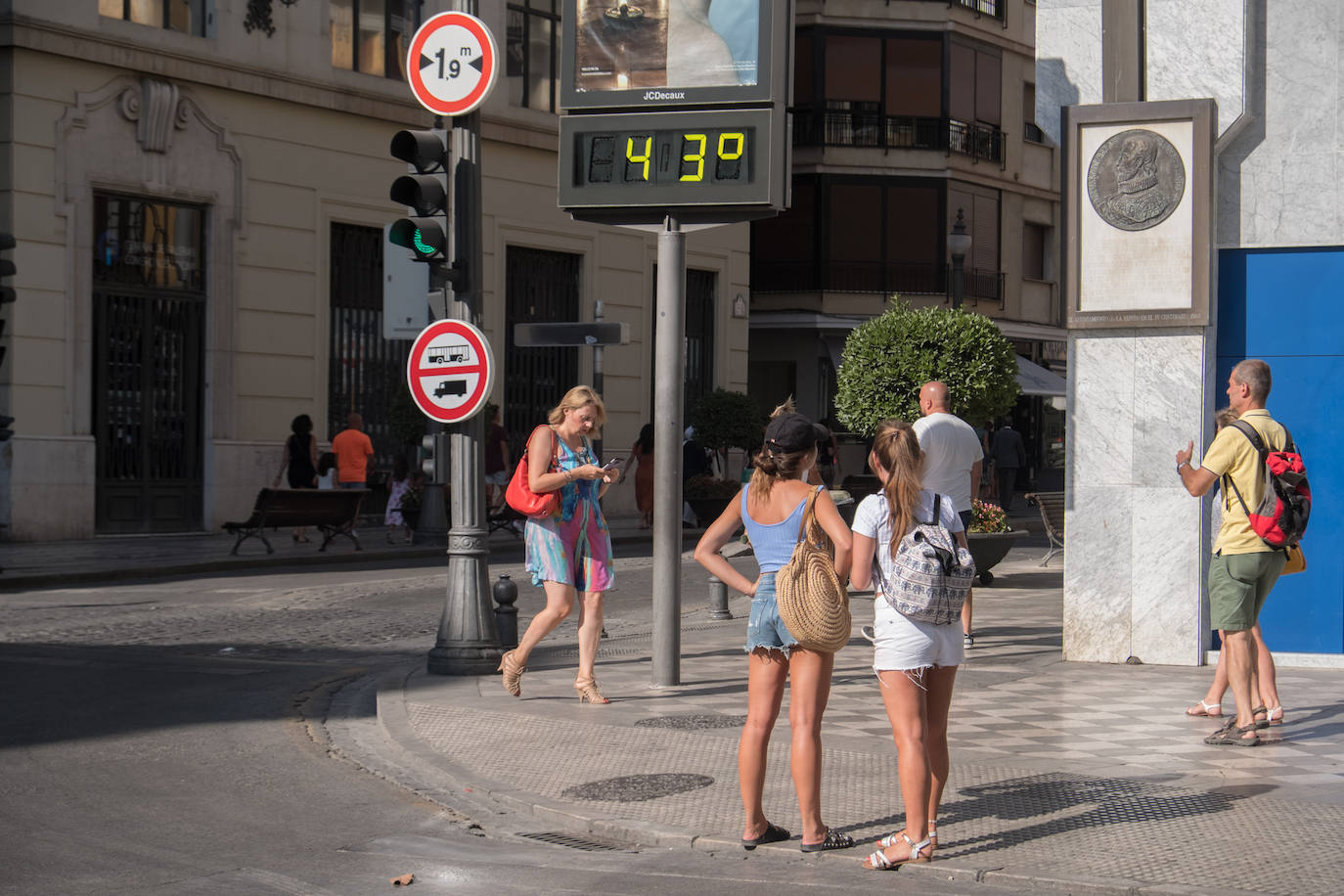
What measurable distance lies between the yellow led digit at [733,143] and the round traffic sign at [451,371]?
180 centimetres

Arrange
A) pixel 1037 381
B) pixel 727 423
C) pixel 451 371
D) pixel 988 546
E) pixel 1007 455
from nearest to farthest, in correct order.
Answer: pixel 451 371
pixel 988 546
pixel 727 423
pixel 1007 455
pixel 1037 381

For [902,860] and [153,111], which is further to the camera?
[153,111]

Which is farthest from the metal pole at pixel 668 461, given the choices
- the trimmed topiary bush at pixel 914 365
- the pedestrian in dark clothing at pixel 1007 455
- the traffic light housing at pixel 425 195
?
the pedestrian in dark clothing at pixel 1007 455

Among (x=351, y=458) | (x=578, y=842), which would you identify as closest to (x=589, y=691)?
(x=578, y=842)

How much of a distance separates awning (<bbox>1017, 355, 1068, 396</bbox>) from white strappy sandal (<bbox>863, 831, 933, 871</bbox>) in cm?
3214

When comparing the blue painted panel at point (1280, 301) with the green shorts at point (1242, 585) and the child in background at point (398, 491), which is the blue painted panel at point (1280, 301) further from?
the child in background at point (398, 491)

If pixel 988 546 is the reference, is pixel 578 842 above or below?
below

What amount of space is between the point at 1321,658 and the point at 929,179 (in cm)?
2982

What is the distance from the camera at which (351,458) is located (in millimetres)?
22828

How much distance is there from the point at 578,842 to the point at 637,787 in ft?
2.32

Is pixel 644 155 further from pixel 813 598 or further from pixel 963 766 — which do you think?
pixel 813 598

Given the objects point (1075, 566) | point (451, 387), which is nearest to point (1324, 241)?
point (1075, 566)

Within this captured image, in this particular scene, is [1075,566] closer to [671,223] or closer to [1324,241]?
[1324,241]

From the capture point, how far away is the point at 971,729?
8.44 m
